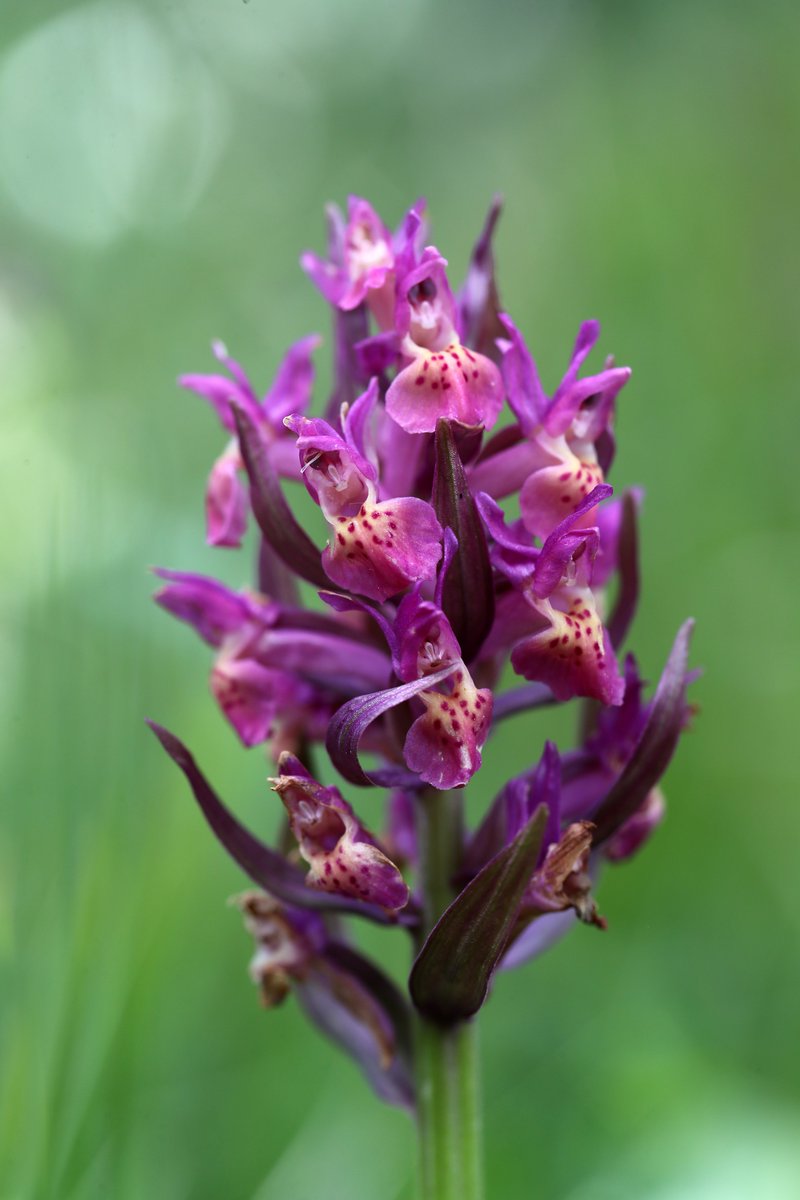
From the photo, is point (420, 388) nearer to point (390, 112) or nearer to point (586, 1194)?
point (586, 1194)

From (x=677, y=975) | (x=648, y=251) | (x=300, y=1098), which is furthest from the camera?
(x=648, y=251)

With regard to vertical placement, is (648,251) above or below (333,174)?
below

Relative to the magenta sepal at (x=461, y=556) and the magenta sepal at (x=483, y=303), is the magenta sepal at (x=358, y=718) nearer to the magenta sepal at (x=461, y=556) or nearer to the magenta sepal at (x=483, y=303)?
the magenta sepal at (x=461, y=556)

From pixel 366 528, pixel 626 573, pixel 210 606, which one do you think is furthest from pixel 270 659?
pixel 626 573

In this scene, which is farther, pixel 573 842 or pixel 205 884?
pixel 205 884

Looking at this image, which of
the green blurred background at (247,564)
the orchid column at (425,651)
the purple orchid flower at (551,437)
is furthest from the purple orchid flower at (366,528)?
the green blurred background at (247,564)

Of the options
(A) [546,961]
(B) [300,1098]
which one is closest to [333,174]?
(A) [546,961]

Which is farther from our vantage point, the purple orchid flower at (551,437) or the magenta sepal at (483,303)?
the magenta sepal at (483,303)

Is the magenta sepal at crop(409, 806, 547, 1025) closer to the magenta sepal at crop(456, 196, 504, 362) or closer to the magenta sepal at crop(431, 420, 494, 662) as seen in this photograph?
Result: the magenta sepal at crop(431, 420, 494, 662)
